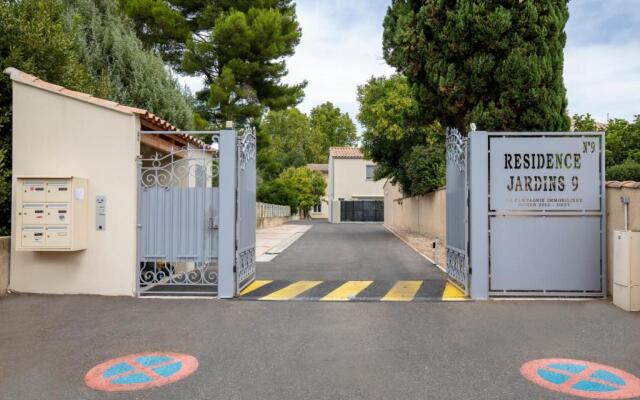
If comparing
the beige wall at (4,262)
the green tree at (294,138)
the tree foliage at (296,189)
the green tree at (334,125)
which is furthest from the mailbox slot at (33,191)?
the green tree at (334,125)

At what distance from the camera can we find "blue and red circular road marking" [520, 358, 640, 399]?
421cm

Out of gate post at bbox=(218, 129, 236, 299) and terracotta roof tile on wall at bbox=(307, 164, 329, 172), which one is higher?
terracotta roof tile on wall at bbox=(307, 164, 329, 172)

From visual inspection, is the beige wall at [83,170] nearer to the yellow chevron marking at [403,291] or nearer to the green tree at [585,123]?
the yellow chevron marking at [403,291]

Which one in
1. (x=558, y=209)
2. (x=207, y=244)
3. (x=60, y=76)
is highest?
(x=60, y=76)

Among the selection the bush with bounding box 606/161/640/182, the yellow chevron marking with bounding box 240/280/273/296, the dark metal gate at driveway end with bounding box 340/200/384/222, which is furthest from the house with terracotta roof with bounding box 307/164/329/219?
the yellow chevron marking with bounding box 240/280/273/296

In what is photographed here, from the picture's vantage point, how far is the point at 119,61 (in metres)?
15.9

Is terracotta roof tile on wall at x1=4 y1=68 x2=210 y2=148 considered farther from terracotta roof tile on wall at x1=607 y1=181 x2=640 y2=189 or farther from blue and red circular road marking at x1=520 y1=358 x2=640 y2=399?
terracotta roof tile on wall at x1=607 y1=181 x2=640 y2=189

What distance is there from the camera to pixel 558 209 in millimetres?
7996

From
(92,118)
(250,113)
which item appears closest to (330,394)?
(92,118)

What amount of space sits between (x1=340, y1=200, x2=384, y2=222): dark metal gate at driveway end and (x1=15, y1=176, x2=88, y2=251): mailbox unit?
4021 centimetres

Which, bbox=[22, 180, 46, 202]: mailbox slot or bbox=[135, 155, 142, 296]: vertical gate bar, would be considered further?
bbox=[135, 155, 142, 296]: vertical gate bar

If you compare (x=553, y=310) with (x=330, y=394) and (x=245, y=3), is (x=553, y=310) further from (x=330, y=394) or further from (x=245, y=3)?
(x=245, y=3)

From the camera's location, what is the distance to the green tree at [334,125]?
242 ft

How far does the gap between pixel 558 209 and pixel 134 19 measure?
784 inches
